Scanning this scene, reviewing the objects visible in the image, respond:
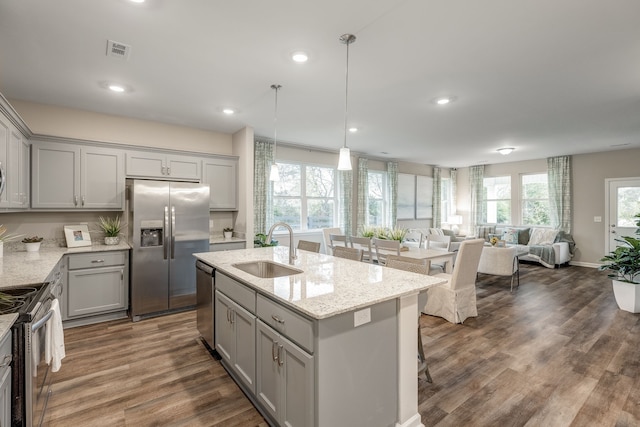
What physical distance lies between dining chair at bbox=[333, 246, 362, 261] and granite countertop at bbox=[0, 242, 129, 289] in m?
2.49

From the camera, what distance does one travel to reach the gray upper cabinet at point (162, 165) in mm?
4078

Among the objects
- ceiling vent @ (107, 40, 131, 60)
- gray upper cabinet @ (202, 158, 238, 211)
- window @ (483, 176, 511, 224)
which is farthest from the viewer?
window @ (483, 176, 511, 224)

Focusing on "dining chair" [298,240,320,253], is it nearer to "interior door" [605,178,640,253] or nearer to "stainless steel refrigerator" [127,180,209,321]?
"stainless steel refrigerator" [127,180,209,321]

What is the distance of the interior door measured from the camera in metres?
6.48

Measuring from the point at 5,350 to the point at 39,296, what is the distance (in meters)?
0.61

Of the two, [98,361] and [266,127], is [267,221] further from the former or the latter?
[98,361]

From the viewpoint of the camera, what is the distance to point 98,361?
2.76m

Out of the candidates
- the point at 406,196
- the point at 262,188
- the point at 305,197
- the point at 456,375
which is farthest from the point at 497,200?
the point at 456,375

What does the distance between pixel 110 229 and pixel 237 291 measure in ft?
8.87

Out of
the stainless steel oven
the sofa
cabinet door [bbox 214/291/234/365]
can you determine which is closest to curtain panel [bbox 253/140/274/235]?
cabinet door [bbox 214/291/234/365]

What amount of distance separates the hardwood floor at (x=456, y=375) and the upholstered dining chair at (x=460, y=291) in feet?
0.40

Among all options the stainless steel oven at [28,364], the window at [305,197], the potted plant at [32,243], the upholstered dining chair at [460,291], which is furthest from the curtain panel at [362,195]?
the stainless steel oven at [28,364]

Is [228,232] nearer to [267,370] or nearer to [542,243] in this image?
[267,370]

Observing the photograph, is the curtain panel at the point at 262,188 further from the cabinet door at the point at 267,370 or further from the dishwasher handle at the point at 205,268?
the cabinet door at the point at 267,370
